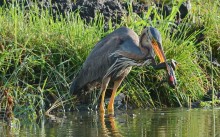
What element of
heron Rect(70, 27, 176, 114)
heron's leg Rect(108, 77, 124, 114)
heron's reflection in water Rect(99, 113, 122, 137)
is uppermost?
heron Rect(70, 27, 176, 114)

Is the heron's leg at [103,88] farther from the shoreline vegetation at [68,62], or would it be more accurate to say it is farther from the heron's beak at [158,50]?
the heron's beak at [158,50]

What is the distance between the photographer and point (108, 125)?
9.20 metres

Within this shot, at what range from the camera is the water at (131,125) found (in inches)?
332

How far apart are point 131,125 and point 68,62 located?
221 cm

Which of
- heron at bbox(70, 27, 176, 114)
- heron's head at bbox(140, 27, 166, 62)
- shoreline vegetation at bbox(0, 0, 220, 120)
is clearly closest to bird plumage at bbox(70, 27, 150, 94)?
heron at bbox(70, 27, 176, 114)

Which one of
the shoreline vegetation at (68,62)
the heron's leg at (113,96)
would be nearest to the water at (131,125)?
the heron's leg at (113,96)

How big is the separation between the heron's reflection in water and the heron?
0.44m

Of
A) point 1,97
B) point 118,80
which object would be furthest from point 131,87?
point 1,97

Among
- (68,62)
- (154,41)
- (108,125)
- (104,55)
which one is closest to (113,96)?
(104,55)

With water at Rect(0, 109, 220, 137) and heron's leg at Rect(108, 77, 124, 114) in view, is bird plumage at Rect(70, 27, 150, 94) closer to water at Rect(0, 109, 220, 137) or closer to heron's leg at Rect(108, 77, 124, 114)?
heron's leg at Rect(108, 77, 124, 114)

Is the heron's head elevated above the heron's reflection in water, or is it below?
above

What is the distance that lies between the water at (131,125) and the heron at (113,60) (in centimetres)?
45

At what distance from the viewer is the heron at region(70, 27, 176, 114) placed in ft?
35.1

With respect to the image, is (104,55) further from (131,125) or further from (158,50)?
(131,125)
